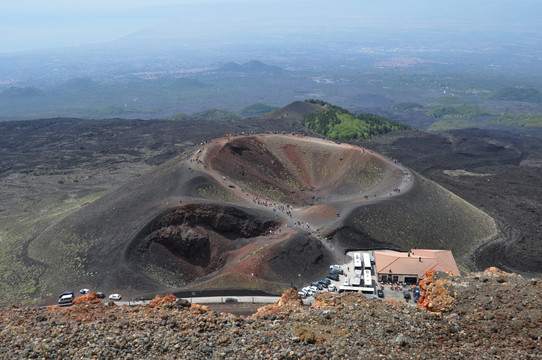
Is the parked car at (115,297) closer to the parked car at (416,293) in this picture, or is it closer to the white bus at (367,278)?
the white bus at (367,278)

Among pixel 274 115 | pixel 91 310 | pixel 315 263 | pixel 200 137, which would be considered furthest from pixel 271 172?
pixel 274 115

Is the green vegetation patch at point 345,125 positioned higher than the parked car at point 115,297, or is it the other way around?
the green vegetation patch at point 345,125

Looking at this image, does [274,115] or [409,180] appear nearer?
[409,180]

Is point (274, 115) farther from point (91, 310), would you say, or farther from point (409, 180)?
point (91, 310)

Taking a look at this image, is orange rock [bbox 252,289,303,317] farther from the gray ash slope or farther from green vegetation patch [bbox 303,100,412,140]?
green vegetation patch [bbox 303,100,412,140]

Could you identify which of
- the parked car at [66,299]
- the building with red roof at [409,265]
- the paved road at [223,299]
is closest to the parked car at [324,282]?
the paved road at [223,299]

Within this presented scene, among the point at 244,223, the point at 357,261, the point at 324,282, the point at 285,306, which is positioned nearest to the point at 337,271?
the point at 324,282

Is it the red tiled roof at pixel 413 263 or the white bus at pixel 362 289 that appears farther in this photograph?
the red tiled roof at pixel 413 263

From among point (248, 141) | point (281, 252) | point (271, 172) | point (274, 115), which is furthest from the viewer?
point (274, 115)
